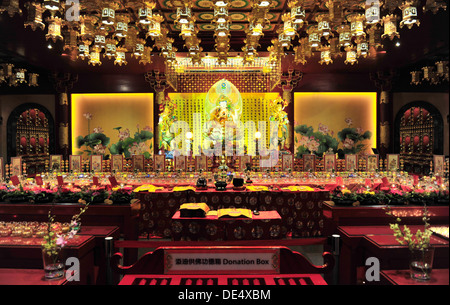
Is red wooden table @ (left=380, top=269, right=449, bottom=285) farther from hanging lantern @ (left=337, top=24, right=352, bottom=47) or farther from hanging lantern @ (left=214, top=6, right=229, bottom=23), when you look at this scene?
hanging lantern @ (left=337, top=24, right=352, bottom=47)

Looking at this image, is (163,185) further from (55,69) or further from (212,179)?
(55,69)

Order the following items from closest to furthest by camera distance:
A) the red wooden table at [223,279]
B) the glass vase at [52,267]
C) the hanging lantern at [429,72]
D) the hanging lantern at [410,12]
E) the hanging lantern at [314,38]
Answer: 1. the red wooden table at [223,279]
2. the glass vase at [52,267]
3. the hanging lantern at [410,12]
4. the hanging lantern at [314,38]
5. the hanging lantern at [429,72]

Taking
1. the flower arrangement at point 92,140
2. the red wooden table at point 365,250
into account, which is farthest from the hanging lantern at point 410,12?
the flower arrangement at point 92,140

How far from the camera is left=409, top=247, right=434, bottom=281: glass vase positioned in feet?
7.12

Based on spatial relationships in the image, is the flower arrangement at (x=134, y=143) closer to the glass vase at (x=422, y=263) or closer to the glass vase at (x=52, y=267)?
the glass vase at (x=52, y=267)

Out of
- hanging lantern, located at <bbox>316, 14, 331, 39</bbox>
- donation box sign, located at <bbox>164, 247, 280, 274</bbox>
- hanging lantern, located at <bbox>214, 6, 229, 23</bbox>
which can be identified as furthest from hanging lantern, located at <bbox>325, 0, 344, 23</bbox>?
donation box sign, located at <bbox>164, 247, 280, 274</bbox>

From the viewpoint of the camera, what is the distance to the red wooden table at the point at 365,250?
2662mm

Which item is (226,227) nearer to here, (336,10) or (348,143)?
(336,10)

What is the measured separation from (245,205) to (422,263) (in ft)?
9.28

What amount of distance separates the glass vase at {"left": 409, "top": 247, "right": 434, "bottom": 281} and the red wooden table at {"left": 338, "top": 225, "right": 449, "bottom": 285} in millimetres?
427

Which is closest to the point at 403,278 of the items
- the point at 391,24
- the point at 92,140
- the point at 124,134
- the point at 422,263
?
the point at 422,263

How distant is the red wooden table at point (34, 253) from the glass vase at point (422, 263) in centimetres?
260

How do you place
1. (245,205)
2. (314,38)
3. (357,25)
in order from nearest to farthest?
(357,25), (314,38), (245,205)

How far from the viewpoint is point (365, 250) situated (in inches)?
119
